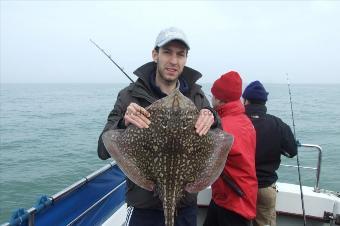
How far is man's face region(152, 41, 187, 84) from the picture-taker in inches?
120

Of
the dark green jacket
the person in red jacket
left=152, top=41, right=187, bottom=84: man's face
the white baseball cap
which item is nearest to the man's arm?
the dark green jacket

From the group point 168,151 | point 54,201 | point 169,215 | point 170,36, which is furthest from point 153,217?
point 170,36

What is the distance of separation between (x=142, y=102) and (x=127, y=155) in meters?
0.60

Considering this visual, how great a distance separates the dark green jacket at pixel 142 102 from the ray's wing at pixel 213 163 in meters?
0.23

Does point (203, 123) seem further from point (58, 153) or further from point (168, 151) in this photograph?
point (58, 153)

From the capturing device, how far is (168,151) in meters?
2.46

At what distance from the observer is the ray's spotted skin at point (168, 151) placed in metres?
2.47

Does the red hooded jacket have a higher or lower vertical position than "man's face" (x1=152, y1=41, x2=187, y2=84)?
lower

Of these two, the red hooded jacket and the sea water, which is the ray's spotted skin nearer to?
the red hooded jacket

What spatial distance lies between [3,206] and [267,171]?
11088 millimetres

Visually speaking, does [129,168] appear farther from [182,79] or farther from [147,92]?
[182,79]

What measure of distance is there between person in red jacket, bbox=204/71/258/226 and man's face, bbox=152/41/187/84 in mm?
1066

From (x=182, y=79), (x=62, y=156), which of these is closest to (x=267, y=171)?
(x=182, y=79)

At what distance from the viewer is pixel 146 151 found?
2.52 metres
